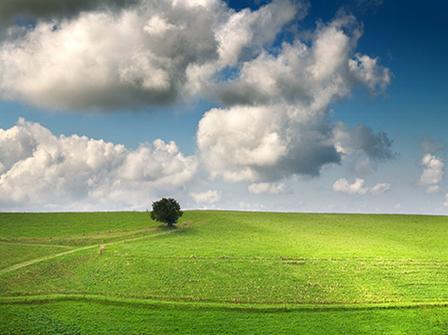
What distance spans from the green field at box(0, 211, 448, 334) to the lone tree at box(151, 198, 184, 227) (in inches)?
102

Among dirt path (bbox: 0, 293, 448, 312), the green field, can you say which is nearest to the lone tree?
the green field

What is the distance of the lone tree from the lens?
87750mm

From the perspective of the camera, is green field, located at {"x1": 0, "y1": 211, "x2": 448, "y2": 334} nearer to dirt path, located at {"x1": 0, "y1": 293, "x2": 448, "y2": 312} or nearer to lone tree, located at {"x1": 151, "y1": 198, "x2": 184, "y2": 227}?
dirt path, located at {"x1": 0, "y1": 293, "x2": 448, "y2": 312}

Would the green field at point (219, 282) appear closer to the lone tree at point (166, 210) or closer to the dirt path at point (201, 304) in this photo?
the dirt path at point (201, 304)

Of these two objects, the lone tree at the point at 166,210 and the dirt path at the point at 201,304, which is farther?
the lone tree at the point at 166,210

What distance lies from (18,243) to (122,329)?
38251 mm

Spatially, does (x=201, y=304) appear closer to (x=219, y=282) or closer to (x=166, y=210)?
(x=219, y=282)

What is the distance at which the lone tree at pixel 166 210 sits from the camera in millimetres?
87750

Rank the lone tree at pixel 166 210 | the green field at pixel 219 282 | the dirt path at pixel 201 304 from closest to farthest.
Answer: the green field at pixel 219 282 < the dirt path at pixel 201 304 < the lone tree at pixel 166 210

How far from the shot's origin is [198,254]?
65.4 metres

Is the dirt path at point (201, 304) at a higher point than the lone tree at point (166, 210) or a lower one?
lower

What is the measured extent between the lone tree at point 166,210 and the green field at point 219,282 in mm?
2593

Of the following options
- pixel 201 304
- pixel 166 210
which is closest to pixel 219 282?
pixel 201 304

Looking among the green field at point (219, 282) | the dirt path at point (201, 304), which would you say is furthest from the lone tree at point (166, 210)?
the dirt path at point (201, 304)
